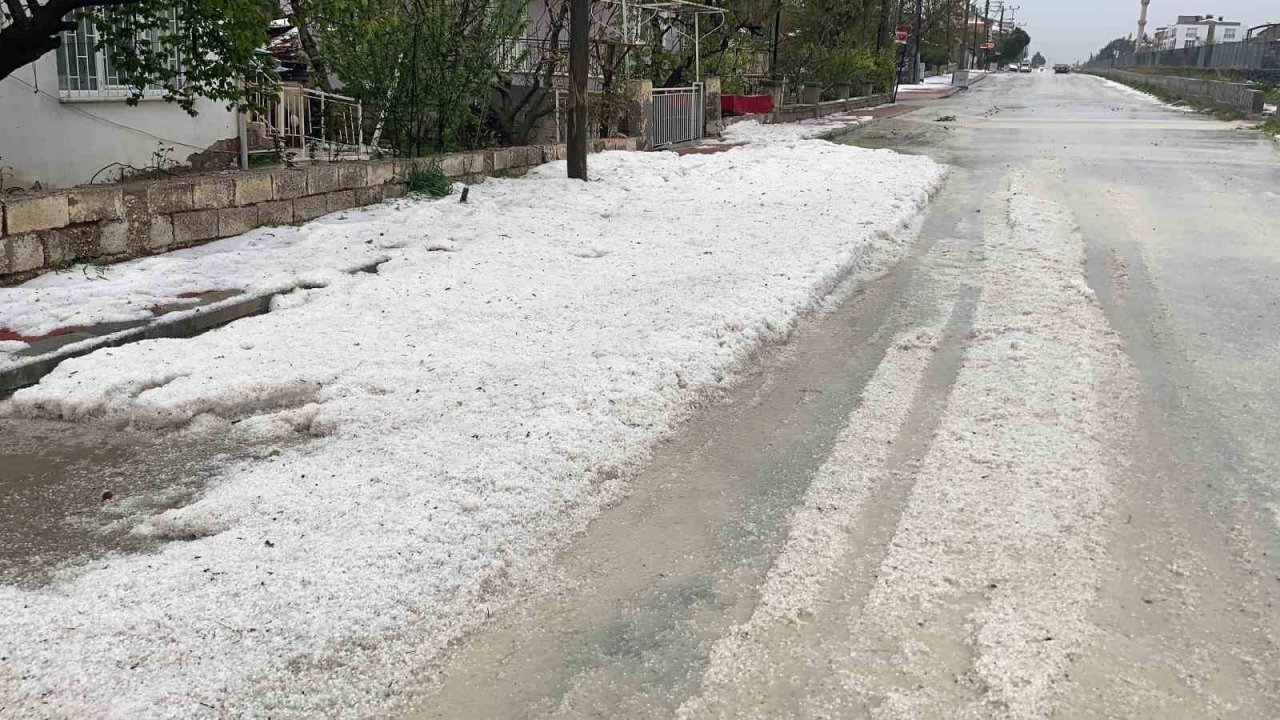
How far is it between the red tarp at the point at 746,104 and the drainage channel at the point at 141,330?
742 inches

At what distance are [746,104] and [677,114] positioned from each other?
6675 millimetres

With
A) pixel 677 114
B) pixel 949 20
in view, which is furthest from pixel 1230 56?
pixel 677 114

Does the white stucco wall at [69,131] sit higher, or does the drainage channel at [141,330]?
Answer: the white stucco wall at [69,131]

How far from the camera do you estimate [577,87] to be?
12406 mm

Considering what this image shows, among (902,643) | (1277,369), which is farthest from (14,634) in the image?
(1277,369)

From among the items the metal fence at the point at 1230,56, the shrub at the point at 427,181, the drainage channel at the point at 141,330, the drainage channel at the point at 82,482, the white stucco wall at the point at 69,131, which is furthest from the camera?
the metal fence at the point at 1230,56

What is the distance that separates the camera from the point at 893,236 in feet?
32.5

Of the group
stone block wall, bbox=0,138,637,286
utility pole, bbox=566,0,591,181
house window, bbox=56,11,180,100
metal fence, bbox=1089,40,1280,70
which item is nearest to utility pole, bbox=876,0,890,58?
metal fence, bbox=1089,40,1280,70

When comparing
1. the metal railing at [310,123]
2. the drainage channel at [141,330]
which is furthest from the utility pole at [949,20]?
the drainage channel at [141,330]

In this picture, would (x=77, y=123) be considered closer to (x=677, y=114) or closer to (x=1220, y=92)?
(x=677, y=114)

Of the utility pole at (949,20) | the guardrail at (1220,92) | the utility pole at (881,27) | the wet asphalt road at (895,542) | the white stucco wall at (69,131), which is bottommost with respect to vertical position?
the wet asphalt road at (895,542)

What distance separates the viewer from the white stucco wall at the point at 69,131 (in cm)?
921

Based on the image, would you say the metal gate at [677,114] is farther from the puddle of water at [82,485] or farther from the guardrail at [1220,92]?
the guardrail at [1220,92]

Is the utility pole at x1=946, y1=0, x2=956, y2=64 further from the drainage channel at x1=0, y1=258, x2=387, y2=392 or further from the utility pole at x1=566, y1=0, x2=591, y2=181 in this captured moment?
the drainage channel at x1=0, y1=258, x2=387, y2=392
